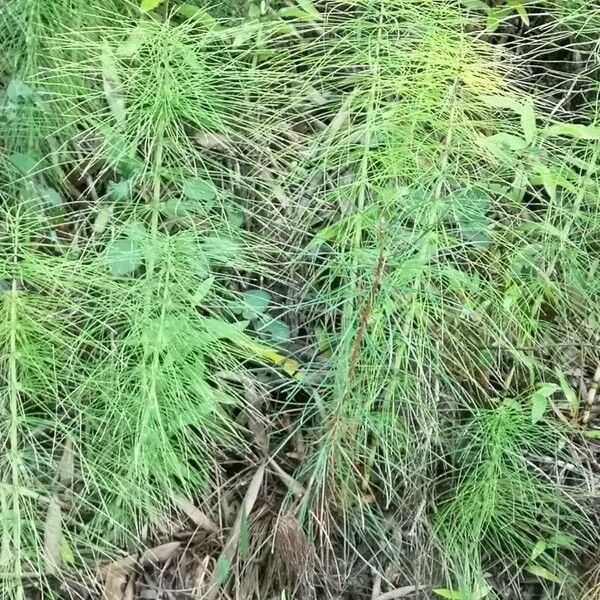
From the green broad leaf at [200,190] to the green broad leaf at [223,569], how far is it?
2.22ft

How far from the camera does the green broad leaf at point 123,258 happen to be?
57.3 inches

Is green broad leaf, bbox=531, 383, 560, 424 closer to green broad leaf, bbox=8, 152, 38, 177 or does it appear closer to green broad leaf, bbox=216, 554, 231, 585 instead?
green broad leaf, bbox=216, 554, 231, 585

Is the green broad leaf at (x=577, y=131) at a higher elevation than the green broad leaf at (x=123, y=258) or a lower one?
higher

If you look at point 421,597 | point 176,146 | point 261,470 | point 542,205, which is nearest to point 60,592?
point 261,470

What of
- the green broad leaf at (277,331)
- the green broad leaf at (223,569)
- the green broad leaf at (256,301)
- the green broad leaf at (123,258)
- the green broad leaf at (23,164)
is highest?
the green broad leaf at (23,164)

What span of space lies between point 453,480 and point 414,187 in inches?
22.4

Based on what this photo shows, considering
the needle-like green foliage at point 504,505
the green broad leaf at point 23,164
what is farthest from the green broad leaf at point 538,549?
the green broad leaf at point 23,164

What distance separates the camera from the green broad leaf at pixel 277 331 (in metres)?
1.57

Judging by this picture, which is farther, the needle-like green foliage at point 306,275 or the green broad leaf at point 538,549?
the green broad leaf at point 538,549

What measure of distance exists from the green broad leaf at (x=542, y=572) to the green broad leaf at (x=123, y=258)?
37.6 inches

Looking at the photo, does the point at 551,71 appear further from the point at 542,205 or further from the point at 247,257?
the point at 247,257

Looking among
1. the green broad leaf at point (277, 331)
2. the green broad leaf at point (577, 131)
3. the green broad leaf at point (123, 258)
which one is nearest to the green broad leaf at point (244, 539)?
the green broad leaf at point (277, 331)

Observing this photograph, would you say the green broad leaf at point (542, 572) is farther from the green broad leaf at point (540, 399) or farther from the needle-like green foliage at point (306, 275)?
the green broad leaf at point (540, 399)

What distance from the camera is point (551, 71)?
1.61 metres
